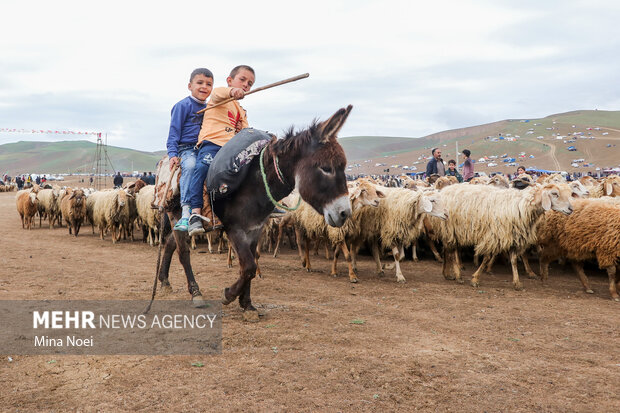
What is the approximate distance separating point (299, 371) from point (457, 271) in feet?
19.4

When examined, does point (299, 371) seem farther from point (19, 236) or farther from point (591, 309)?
point (19, 236)

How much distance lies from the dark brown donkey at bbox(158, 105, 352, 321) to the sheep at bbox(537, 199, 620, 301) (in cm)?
573

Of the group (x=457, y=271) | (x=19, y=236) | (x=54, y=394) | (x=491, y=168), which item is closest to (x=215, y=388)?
(x=54, y=394)

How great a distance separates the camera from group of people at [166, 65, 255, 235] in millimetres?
4941

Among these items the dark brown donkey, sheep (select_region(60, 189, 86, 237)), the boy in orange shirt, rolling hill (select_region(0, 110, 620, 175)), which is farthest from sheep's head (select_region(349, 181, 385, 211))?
rolling hill (select_region(0, 110, 620, 175))

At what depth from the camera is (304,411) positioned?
3145mm

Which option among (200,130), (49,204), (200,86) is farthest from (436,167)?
(49,204)

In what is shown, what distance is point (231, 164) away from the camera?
15.5 ft

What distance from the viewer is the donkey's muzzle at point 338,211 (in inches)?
163

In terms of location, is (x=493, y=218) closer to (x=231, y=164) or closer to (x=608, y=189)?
(x=608, y=189)

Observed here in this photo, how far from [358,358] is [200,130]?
3342 millimetres

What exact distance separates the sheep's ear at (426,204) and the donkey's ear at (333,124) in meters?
5.01

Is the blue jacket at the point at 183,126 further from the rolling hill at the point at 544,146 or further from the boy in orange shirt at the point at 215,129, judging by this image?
the rolling hill at the point at 544,146

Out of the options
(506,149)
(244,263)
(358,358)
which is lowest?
(358,358)
